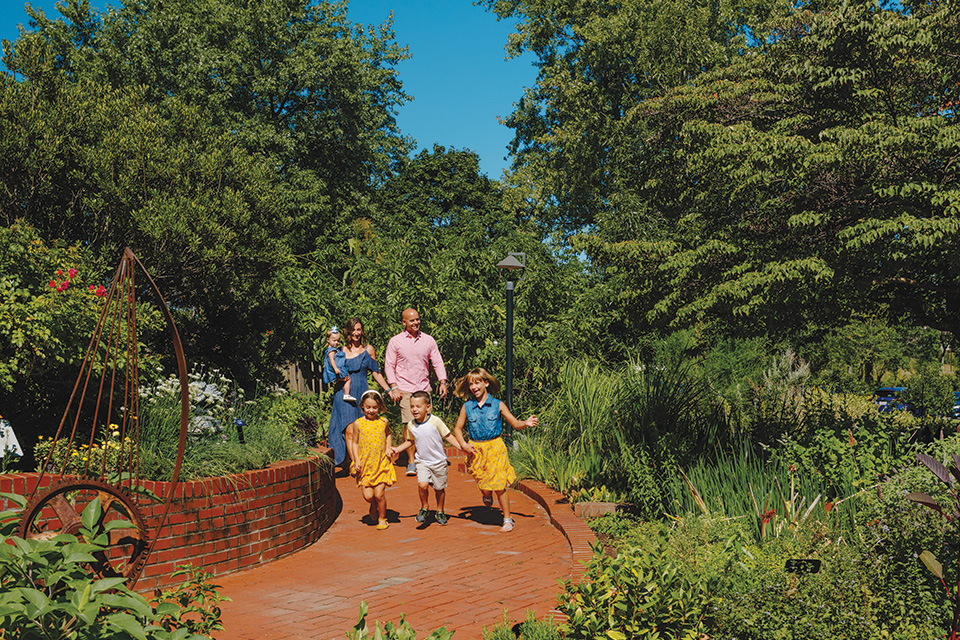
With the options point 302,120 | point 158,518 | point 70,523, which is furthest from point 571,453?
point 302,120

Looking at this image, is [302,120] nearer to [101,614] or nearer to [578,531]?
[578,531]

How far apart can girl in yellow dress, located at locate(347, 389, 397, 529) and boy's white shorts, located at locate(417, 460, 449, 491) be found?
0.83 ft

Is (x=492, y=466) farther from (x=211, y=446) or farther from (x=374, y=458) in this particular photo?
(x=211, y=446)

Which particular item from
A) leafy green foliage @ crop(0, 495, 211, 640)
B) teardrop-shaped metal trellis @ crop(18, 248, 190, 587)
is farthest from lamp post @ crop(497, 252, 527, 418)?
leafy green foliage @ crop(0, 495, 211, 640)

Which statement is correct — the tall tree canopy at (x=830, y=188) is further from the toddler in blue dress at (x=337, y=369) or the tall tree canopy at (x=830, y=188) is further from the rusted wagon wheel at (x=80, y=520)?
the rusted wagon wheel at (x=80, y=520)

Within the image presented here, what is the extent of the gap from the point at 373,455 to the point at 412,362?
2.06 meters

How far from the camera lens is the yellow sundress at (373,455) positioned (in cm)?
711

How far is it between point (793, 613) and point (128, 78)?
22983 millimetres

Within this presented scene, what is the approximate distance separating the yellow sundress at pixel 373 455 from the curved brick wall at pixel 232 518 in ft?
1.56

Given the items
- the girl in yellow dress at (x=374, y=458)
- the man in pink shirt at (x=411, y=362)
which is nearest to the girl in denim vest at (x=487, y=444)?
the girl in yellow dress at (x=374, y=458)

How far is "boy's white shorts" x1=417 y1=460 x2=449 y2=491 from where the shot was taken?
7199mm

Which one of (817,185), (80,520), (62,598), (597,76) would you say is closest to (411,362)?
(817,185)

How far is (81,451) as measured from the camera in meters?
5.62

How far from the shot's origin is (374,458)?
711 cm
